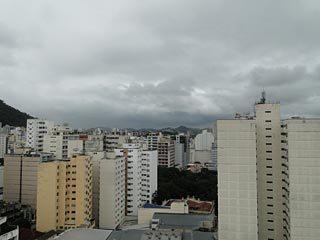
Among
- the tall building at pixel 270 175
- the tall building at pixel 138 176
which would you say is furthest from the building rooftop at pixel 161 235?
the tall building at pixel 138 176

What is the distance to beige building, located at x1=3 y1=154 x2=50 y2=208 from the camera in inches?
1287

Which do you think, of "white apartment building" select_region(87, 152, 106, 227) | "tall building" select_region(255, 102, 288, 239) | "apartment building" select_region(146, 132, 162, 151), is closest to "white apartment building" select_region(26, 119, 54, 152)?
"apartment building" select_region(146, 132, 162, 151)

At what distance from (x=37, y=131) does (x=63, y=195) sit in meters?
28.2

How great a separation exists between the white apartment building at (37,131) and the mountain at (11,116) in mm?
30712

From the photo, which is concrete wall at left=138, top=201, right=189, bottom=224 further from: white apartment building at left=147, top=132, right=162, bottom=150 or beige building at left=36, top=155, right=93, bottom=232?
white apartment building at left=147, top=132, right=162, bottom=150

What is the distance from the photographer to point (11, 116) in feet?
264

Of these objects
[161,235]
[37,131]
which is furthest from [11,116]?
[161,235]

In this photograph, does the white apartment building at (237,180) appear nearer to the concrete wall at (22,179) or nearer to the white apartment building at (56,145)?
the concrete wall at (22,179)

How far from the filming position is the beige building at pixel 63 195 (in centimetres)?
2325

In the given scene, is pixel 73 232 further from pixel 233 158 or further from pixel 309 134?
pixel 309 134

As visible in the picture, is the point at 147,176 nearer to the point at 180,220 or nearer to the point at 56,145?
the point at 180,220

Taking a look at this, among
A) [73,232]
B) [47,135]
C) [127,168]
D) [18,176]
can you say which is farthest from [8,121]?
[73,232]

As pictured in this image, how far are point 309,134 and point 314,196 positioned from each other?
3.11m

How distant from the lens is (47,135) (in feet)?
148
